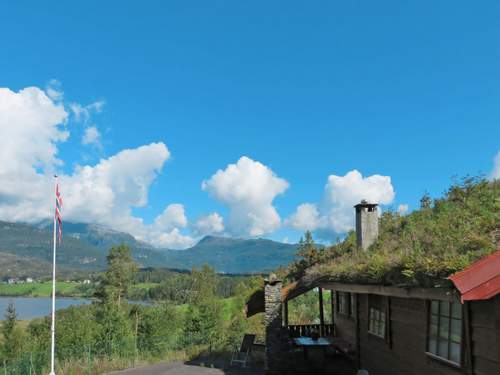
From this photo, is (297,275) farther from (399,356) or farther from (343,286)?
(399,356)

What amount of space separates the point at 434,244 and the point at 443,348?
69.1 inches

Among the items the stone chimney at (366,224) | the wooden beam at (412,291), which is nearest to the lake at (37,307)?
the stone chimney at (366,224)

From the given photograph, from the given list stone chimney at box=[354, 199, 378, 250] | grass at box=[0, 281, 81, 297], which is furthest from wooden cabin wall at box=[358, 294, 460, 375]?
grass at box=[0, 281, 81, 297]

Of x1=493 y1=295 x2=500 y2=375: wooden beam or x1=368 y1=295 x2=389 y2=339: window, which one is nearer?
x1=493 y1=295 x2=500 y2=375: wooden beam

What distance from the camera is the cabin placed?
597 cm

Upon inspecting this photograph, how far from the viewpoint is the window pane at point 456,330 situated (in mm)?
7052

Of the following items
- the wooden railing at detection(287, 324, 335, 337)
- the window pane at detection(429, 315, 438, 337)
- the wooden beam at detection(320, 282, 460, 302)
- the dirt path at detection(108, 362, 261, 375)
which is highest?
the wooden beam at detection(320, 282, 460, 302)

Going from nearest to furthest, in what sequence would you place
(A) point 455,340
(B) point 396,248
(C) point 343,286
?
(A) point 455,340, (B) point 396,248, (C) point 343,286

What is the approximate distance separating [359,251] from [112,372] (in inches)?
413

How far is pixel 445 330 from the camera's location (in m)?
7.59

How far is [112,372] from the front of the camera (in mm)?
16828

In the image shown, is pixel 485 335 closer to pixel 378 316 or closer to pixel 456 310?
pixel 456 310

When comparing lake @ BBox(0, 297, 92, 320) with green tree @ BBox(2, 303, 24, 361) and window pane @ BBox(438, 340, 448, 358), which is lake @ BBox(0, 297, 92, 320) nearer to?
green tree @ BBox(2, 303, 24, 361)

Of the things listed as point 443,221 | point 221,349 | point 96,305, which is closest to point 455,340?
point 443,221
